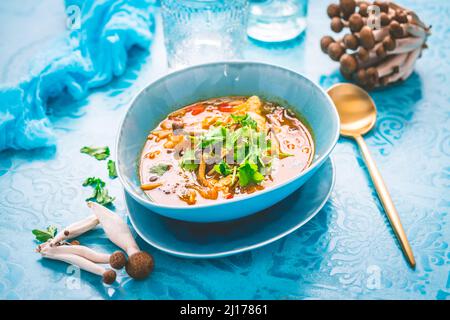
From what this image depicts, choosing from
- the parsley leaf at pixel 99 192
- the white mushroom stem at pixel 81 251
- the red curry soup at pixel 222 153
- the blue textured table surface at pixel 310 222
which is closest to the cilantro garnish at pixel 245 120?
the red curry soup at pixel 222 153

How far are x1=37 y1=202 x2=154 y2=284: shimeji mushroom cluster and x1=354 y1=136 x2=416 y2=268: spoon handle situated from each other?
631mm

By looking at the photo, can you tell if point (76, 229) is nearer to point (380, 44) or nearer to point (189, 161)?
point (189, 161)

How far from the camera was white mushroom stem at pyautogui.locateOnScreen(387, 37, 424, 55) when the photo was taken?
1834mm

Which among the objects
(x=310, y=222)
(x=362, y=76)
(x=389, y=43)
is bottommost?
(x=310, y=222)

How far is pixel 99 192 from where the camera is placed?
5.00 ft

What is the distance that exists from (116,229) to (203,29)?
980mm

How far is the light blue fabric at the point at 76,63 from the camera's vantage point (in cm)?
169

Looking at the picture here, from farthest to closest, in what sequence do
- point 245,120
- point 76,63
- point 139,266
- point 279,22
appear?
point 279,22, point 76,63, point 245,120, point 139,266

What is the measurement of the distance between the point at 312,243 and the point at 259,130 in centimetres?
35

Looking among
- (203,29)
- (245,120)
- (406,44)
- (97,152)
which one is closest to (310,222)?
(245,120)

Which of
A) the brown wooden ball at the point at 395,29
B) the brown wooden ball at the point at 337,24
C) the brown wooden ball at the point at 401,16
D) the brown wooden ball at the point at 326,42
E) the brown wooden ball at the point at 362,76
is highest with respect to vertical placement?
the brown wooden ball at the point at 401,16

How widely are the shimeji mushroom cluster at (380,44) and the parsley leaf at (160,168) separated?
2.62 ft

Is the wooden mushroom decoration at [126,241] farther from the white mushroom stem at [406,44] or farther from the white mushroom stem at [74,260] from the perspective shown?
the white mushroom stem at [406,44]
